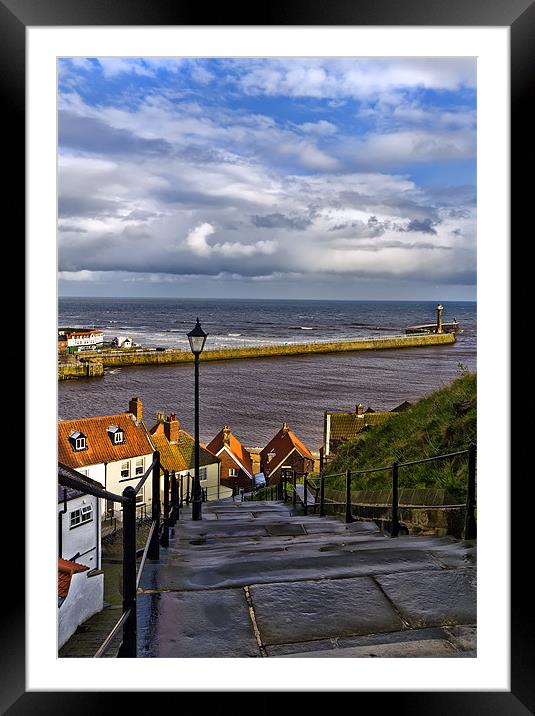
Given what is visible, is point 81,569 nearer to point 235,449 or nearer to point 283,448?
point 235,449

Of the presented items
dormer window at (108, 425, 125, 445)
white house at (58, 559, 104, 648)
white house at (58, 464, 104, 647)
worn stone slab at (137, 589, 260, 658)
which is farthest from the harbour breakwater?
worn stone slab at (137, 589, 260, 658)

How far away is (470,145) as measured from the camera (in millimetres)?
1557

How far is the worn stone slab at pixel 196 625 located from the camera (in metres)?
1.45

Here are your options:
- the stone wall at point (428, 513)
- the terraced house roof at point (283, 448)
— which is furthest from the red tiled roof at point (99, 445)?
the stone wall at point (428, 513)

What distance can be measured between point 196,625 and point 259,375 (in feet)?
64.9

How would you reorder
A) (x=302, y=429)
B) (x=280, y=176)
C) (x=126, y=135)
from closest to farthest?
1. (x=302, y=429)
2. (x=126, y=135)
3. (x=280, y=176)

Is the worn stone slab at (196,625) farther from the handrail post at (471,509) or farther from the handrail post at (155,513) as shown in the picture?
the handrail post at (471,509)

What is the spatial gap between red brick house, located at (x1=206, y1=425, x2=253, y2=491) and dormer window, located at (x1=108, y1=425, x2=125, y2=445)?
373cm
